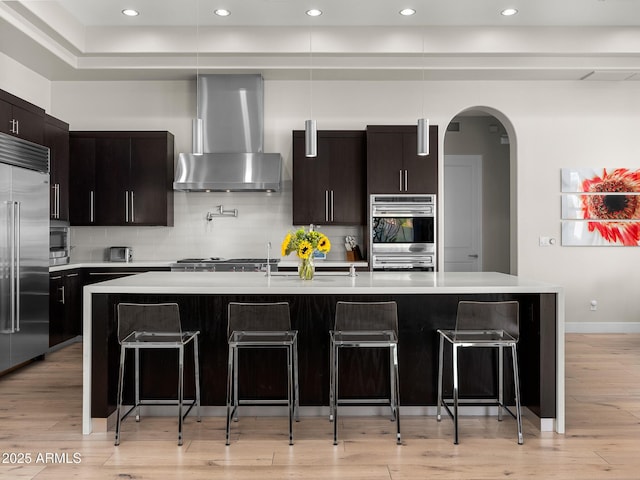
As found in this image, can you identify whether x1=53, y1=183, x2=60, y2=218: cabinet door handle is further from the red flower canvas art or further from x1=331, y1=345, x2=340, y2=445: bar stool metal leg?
the red flower canvas art

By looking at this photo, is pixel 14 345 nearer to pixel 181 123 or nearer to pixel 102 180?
pixel 102 180

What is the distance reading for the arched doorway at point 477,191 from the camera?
320 inches

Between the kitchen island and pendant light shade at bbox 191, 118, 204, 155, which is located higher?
pendant light shade at bbox 191, 118, 204, 155

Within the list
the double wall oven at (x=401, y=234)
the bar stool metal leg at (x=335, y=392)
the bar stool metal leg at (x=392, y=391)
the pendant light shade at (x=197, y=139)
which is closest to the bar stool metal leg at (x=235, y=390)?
the bar stool metal leg at (x=335, y=392)

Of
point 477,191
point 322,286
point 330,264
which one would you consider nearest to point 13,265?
point 322,286

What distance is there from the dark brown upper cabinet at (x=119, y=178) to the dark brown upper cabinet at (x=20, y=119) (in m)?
0.83

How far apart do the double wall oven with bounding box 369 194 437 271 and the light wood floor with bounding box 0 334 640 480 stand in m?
2.36

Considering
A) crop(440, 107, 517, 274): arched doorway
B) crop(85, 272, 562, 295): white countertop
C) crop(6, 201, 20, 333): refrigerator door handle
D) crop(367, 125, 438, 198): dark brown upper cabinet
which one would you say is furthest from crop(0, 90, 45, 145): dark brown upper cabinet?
crop(440, 107, 517, 274): arched doorway

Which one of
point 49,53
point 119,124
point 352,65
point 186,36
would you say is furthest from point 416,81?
point 49,53

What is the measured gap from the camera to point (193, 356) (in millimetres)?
3691

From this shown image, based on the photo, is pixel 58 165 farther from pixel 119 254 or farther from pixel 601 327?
pixel 601 327

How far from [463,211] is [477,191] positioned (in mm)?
361

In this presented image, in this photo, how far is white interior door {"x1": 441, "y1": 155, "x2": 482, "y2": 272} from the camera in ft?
26.8

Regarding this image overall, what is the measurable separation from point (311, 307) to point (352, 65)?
11.0ft
